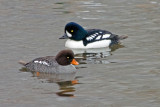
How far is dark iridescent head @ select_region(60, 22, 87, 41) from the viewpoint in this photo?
62.1 ft

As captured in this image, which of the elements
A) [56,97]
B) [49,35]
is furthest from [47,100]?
[49,35]

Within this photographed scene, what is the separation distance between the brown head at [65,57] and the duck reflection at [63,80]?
37 cm

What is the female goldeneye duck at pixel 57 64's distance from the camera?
50.4 feet

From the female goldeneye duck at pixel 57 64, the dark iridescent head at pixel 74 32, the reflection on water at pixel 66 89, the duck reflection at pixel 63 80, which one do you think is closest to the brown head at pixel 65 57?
the female goldeneye duck at pixel 57 64

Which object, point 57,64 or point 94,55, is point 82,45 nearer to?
point 94,55

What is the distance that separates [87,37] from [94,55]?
4.85ft

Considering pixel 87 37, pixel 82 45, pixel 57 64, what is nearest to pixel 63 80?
pixel 57 64

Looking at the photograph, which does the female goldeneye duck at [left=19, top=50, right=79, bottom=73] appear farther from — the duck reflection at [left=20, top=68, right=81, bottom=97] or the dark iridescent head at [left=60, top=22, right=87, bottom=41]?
the dark iridescent head at [left=60, top=22, right=87, bottom=41]

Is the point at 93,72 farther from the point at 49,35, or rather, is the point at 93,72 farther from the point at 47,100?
the point at 49,35

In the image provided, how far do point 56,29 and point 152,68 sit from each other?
A: 20.8 feet

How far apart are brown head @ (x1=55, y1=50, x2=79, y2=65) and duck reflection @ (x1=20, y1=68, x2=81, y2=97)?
Answer: 375mm

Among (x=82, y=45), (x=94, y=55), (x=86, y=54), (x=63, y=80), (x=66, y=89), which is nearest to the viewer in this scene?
(x=66, y=89)

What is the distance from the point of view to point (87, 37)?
1909cm

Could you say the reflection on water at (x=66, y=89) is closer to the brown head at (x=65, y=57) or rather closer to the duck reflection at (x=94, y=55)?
the brown head at (x=65, y=57)
